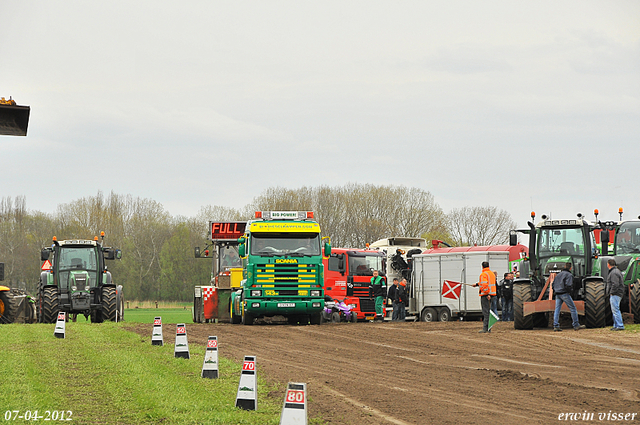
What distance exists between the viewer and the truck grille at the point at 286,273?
75.6 feet

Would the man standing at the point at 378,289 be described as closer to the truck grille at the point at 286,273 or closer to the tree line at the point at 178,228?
the truck grille at the point at 286,273

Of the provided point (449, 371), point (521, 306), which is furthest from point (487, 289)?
point (449, 371)

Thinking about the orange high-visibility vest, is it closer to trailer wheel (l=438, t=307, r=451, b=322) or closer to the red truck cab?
trailer wheel (l=438, t=307, r=451, b=322)

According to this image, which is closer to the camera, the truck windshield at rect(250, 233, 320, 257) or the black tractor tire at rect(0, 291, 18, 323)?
the truck windshield at rect(250, 233, 320, 257)

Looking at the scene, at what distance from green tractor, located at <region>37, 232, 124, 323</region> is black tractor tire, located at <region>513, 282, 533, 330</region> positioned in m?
13.9

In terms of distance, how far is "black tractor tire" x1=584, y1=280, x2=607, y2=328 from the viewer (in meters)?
20.3

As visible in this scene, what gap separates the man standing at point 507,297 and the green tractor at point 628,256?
3.80 meters

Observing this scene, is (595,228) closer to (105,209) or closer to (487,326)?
(487,326)

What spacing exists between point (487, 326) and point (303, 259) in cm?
597

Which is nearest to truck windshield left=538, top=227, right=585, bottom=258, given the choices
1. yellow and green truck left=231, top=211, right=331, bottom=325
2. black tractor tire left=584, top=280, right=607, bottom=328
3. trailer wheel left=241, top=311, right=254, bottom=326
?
black tractor tire left=584, top=280, right=607, bottom=328

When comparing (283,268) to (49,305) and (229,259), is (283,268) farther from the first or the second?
(49,305)

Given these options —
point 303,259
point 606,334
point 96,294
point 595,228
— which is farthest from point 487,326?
point 96,294

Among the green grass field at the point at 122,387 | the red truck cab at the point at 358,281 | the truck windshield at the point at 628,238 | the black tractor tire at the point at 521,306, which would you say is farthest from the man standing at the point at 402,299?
the green grass field at the point at 122,387

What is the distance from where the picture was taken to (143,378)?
10812 mm
